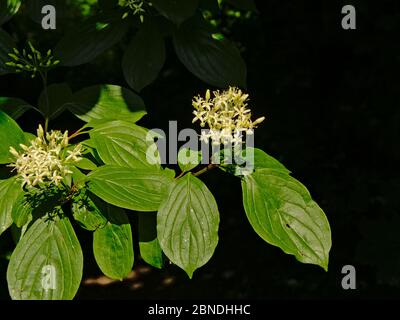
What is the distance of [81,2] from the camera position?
420 cm

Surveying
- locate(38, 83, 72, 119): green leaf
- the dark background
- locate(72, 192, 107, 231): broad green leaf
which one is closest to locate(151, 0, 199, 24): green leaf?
locate(38, 83, 72, 119): green leaf

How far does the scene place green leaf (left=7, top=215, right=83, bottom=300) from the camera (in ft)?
3.75

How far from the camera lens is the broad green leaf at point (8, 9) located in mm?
1475

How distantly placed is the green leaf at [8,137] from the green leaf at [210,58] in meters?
0.48

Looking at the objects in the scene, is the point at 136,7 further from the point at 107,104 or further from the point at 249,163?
the point at 249,163

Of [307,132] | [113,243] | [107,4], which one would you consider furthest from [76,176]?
[307,132]

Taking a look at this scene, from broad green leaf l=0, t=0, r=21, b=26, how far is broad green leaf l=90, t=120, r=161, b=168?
1.40 ft

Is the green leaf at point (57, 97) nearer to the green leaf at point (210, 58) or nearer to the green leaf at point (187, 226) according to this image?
the green leaf at point (210, 58)

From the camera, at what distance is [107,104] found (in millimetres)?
1446

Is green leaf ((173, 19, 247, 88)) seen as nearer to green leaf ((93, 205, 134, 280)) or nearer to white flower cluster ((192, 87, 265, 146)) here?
white flower cluster ((192, 87, 265, 146))

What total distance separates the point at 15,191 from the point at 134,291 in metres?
3.04

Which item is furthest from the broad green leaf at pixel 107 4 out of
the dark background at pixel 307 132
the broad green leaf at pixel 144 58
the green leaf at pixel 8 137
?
the dark background at pixel 307 132
